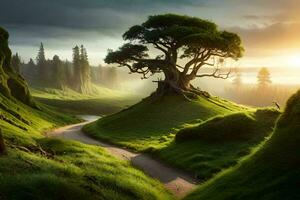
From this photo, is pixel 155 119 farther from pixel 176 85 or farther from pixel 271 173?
pixel 271 173

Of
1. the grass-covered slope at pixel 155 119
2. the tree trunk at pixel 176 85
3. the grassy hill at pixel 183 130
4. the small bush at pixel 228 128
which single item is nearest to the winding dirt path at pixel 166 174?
the grassy hill at pixel 183 130

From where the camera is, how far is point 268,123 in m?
46.2

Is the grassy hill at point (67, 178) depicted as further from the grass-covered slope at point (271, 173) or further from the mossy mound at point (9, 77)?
the mossy mound at point (9, 77)

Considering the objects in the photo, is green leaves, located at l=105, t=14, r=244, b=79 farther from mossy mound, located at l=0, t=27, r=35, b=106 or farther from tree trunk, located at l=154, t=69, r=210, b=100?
mossy mound, located at l=0, t=27, r=35, b=106

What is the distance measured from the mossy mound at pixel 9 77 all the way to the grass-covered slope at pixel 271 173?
8890 centimetres

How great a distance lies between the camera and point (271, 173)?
22047 millimetres

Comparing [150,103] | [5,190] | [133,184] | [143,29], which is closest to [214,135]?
[133,184]

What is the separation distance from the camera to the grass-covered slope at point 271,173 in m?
20.3

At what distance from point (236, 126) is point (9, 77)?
3178 inches

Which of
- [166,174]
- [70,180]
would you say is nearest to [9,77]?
[166,174]

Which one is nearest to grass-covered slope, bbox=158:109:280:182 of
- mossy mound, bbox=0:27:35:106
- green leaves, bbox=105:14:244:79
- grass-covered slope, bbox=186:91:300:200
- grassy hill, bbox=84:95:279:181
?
grassy hill, bbox=84:95:279:181

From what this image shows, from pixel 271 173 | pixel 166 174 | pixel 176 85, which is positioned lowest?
pixel 166 174

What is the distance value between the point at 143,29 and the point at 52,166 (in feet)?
217

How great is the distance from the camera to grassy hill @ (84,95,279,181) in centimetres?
4012
